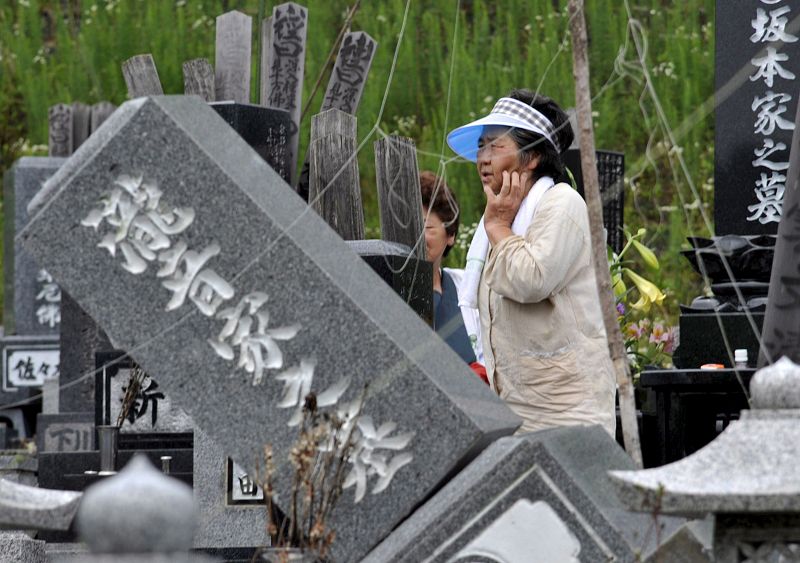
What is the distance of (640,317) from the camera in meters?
9.41

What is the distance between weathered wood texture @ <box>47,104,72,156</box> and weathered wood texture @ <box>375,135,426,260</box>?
8.53 meters

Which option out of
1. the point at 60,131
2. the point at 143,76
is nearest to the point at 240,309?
the point at 143,76

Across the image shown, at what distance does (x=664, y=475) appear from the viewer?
146 inches

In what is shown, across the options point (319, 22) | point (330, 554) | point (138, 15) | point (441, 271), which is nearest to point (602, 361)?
point (330, 554)

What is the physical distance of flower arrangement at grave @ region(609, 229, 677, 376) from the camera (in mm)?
8250

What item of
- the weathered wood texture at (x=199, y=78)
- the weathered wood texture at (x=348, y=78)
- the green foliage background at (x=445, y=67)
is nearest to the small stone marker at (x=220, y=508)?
the weathered wood texture at (x=199, y=78)

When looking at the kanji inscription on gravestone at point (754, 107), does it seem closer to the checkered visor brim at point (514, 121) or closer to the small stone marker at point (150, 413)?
the small stone marker at point (150, 413)

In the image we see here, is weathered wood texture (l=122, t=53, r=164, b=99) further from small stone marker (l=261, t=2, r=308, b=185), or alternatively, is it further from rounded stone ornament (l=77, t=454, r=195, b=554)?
rounded stone ornament (l=77, t=454, r=195, b=554)

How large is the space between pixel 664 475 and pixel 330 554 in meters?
1.38

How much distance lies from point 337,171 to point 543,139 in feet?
8.46

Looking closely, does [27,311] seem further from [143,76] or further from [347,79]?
[143,76]

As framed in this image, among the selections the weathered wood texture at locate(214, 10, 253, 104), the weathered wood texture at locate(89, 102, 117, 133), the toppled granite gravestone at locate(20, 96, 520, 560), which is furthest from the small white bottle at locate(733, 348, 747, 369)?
the weathered wood texture at locate(89, 102, 117, 133)

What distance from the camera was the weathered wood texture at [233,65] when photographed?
9883mm

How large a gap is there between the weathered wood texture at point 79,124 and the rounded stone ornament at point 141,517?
13.5m
